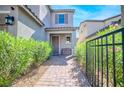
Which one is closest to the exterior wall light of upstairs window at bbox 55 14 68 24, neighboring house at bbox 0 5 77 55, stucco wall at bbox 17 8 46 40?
neighboring house at bbox 0 5 77 55

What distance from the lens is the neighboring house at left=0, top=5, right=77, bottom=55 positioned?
9.49 metres

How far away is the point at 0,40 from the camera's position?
16.3 ft

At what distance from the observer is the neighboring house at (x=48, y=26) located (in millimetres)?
9489

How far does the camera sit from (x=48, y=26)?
19.1m

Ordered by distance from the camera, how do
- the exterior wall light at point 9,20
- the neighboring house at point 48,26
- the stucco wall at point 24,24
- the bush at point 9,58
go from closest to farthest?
the bush at point 9,58, the exterior wall light at point 9,20, the stucco wall at point 24,24, the neighboring house at point 48,26

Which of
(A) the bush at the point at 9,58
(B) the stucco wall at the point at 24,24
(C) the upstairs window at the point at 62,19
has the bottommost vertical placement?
(A) the bush at the point at 9,58

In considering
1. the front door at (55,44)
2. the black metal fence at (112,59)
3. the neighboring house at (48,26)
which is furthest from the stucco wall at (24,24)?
the front door at (55,44)

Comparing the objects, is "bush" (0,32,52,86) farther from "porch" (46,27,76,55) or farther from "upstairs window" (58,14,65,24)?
"upstairs window" (58,14,65,24)

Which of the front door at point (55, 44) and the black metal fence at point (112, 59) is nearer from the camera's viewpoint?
the black metal fence at point (112, 59)

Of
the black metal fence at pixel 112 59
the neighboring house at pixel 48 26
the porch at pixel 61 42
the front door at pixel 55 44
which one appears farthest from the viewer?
the front door at pixel 55 44

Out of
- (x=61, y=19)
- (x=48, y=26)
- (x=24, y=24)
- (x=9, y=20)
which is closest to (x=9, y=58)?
(x=9, y=20)

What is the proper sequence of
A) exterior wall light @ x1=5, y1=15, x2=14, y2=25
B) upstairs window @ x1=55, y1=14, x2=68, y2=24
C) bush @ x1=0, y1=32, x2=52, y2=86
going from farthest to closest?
upstairs window @ x1=55, y1=14, x2=68, y2=24 → exterior wall light @ x1=5, y1=15, x2=14, y2=25 → bush @ x1=0, y1=32, x2=52, y2=86

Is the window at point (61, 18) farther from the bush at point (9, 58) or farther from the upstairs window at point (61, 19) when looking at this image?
the bush at point (9, 58)
